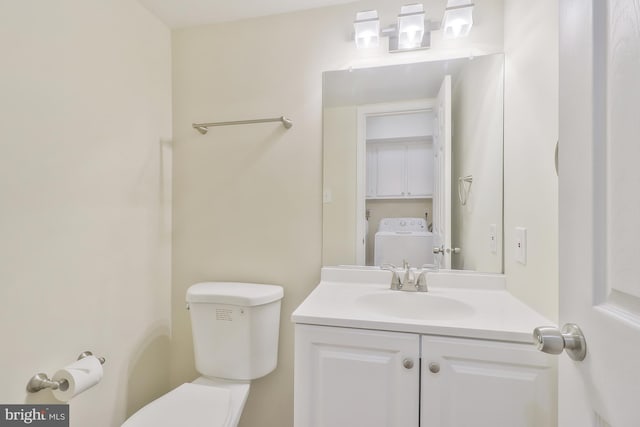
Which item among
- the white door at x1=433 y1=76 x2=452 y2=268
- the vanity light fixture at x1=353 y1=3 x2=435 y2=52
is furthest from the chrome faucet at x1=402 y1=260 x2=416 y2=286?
the vanity light fixture at x1=353 y1=3 x2=435 y2=52

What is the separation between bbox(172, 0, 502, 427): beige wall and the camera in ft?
4.87

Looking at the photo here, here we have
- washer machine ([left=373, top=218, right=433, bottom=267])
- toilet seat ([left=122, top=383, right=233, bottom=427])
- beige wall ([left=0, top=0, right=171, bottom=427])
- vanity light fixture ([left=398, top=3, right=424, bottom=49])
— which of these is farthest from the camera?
washer machine ([left=373, top=218, right=433, bottom=267])

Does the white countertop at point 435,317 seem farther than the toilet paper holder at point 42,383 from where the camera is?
No

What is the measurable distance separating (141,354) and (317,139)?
1400 millimetres

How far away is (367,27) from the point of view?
1.35 meters

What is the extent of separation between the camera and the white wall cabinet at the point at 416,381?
82 cm

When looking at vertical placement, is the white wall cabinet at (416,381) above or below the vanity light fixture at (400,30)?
below

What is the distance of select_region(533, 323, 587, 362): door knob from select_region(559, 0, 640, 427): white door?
1cm

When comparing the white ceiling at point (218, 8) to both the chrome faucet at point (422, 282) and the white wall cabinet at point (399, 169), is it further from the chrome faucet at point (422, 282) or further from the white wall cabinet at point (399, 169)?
the chrome faucet at point (422, 282)

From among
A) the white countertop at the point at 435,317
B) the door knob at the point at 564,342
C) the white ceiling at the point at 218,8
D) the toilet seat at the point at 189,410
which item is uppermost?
the white ceiling at the point at 218,8

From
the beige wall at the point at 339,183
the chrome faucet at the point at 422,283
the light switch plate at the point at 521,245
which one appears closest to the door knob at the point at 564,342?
the light switch plate at the point at 521,245

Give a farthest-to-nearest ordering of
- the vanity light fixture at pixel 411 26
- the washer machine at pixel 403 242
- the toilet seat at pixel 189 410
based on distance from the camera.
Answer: the washer machine at pixel 403 242
the vanity light fixture at pixel 411 26
the toilet seat at pixel 189 410

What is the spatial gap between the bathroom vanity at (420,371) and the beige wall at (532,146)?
0.49ft

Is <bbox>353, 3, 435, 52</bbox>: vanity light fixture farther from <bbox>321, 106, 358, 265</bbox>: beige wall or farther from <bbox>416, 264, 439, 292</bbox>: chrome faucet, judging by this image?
<bbox>416, 264, 439, 292</bbox>: chrome faucet
